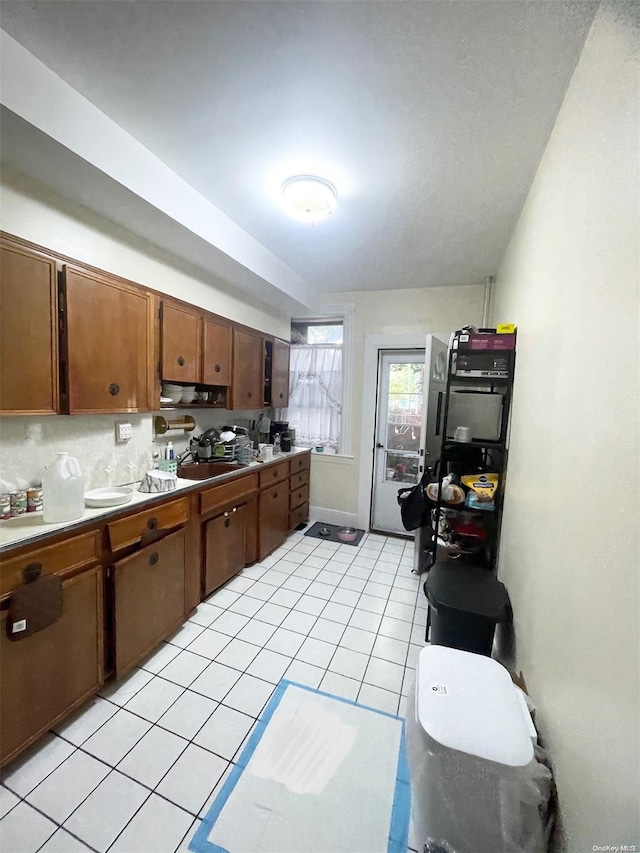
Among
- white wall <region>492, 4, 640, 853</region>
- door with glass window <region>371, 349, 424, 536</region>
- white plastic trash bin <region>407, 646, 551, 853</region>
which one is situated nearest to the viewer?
white wall <region>492, 4, 640, 853</region>

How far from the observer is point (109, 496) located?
170 cm

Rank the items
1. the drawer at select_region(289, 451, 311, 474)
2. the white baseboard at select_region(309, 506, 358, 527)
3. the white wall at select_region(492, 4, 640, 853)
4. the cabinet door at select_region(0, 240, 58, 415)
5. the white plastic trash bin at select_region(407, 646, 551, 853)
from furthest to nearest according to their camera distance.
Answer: the white baseboard at select_region(309, 506, 358, 527) → the drawer at select_region(289, 451, 311, 474) → the cabinet door at select_region(0, 240, 58, 415) → the white plastic trash bin at select_region(407, 646, 551, 853) → the white wall at select_region(492, 4, 640, 853)

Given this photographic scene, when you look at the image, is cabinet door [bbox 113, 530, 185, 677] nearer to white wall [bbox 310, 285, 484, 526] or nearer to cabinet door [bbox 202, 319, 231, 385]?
cabinet door [bbox 202, 319, 231, 385]

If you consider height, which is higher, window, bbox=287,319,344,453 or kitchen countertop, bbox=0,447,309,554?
window, bbox=287,319,344,453

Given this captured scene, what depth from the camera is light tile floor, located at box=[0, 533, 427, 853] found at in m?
1.10

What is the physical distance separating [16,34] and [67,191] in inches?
21.3

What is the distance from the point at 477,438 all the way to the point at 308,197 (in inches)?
71.9

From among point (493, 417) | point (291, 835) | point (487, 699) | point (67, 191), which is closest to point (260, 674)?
point (291, 835)

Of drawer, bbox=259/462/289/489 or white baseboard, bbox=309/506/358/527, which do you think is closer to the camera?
drawer, bbox=259/462/289/489

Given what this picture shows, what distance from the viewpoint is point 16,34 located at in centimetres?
108

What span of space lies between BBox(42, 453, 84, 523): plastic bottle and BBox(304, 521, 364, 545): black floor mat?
238cm

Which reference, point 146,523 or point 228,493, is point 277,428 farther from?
point 146,523

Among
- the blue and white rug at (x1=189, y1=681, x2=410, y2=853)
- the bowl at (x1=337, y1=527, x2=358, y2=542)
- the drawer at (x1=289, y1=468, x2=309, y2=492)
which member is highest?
the drawer at (x1=289, y1=468, x2=309, y2=492)

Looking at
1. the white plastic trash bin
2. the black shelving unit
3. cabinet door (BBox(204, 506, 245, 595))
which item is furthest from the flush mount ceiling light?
the white plastic trash bin
